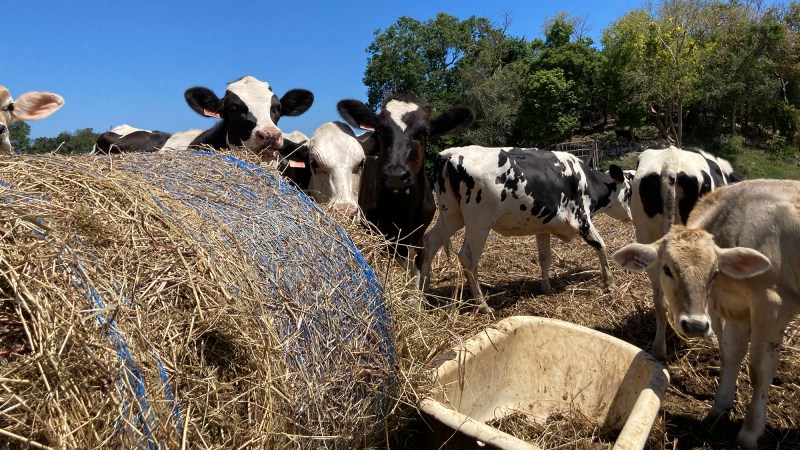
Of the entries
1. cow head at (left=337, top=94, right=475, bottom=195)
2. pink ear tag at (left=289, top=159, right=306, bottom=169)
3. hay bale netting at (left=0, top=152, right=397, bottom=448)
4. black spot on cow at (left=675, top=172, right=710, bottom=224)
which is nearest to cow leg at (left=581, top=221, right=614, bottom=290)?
black spot on cow at (left=675, top=172, right=710, bottom=224)

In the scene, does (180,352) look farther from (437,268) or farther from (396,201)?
(437,268)

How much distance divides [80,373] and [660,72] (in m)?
36.7

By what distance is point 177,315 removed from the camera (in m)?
1.95

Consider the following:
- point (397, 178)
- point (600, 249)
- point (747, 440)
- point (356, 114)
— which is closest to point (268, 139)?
point (356, 114)

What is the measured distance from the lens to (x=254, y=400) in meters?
2.06

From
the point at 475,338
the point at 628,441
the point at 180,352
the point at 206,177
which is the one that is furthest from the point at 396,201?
the point at 180,352

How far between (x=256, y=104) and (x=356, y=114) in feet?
3.43

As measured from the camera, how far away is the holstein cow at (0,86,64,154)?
4719mm

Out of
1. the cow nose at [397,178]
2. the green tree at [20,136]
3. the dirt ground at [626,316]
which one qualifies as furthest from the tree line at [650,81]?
the cow nose at [397,178]

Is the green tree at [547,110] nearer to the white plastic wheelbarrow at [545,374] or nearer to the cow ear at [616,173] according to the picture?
the cow ear at [616,173]

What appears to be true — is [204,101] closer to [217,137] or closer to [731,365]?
[217,137]

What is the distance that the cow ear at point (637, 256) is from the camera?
375 cm

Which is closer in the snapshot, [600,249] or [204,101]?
[204,101]

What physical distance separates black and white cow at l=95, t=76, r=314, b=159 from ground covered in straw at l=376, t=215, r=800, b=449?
2.31 metres
